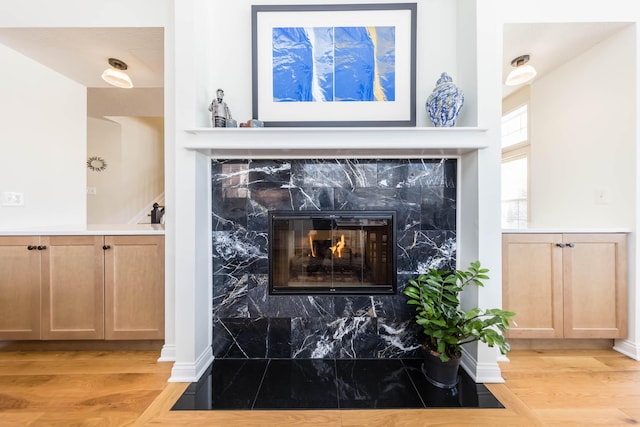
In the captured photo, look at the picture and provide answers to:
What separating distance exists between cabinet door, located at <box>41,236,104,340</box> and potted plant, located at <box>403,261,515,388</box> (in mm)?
2132

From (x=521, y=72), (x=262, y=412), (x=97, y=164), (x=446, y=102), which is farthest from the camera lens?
(x=97, y=164)

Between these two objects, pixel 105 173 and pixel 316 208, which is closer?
pixel 316 208

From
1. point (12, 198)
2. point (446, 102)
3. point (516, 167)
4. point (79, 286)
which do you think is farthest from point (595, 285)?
point (12, 198)

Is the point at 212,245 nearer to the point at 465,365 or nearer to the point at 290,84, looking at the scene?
the point at 290,84

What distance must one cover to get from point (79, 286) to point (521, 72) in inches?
145

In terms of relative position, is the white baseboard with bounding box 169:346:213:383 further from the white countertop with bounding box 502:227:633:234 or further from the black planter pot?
the white countertop with bounding box 502:227:633:234

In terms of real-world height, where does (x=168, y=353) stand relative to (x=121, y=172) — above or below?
below

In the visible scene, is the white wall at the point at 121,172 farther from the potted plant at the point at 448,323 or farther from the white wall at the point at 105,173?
the potted plant at the point at 448,323

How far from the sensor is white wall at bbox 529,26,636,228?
2027 mm

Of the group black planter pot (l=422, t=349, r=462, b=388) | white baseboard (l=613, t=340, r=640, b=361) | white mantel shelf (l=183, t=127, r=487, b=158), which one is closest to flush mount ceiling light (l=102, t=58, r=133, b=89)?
white mantel shelf (l=183, t=127, r=487, b=158)

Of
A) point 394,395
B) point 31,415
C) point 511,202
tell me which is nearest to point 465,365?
point 394,395

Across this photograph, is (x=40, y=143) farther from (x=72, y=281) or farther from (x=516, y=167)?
(x=516, y=167)

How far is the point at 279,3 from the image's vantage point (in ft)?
6.51

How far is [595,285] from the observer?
204 centimetres
